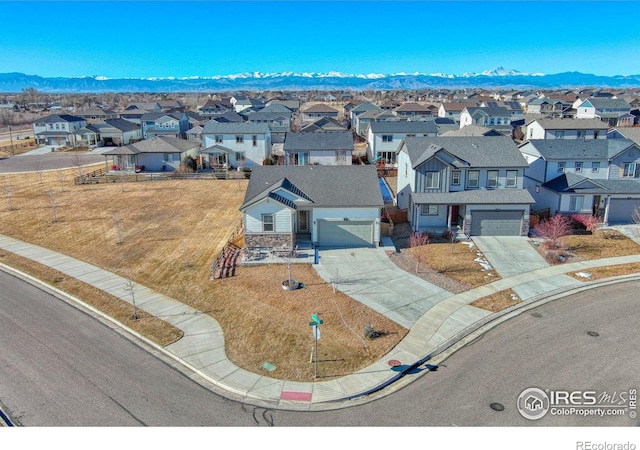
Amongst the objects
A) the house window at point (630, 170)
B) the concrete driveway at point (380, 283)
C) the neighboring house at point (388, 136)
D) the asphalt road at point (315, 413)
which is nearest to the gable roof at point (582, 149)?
the house window at point (630, 170)

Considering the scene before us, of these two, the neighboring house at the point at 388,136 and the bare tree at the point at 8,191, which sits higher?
the neighboring house at the point at 388,136

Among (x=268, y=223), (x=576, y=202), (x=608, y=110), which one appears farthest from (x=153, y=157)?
(x=608, y=110)

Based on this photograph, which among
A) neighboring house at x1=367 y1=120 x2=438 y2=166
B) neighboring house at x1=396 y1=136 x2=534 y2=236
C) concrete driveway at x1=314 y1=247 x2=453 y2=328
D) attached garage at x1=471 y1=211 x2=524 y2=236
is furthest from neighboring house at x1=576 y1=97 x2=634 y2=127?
concrete driveway at x1=314 y1=247 x2=453 y2=328

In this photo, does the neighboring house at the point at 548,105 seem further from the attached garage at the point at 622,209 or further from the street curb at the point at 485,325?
the street curb at the point at 485,325

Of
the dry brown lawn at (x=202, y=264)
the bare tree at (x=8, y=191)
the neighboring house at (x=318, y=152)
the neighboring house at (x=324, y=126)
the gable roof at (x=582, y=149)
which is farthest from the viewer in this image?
the neighboring house at (x=324, y=126)

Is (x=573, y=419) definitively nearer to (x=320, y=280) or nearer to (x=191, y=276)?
(x=320, y=280)

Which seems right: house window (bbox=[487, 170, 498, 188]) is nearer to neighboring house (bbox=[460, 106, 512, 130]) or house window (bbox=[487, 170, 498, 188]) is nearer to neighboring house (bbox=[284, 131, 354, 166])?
neighboring house (bbox=[284, 131, 354, 166])
